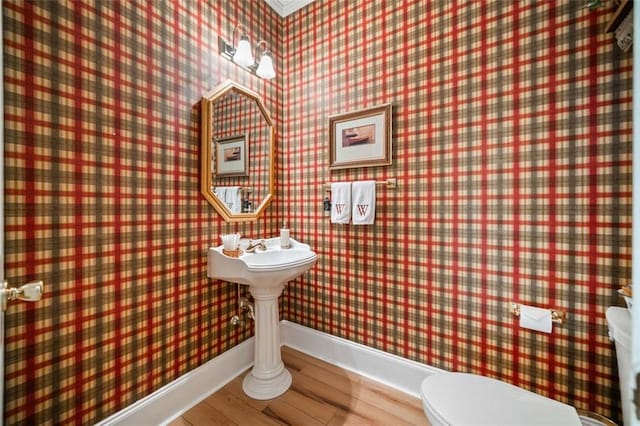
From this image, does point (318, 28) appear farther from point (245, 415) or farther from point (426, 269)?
point (245, 415)

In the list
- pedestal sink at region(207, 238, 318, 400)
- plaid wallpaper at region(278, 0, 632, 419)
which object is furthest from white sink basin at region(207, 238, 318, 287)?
plaid wallpaper at region(278, 0, 632, 419)

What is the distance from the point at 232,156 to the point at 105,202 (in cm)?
74

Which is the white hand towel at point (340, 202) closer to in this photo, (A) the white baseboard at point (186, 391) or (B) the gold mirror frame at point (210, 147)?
(B) the gold mirror frame at point (210, 147)

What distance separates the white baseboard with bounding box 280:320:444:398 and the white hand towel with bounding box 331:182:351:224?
0.84m

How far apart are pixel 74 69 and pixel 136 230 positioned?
A: 724 mm

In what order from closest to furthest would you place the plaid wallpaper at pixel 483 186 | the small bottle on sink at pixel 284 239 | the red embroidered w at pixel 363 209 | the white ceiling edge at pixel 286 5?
the plaid wallpaper at pixel 483 186 < the red embroidered w at pixel 363 209 < the small bottle on sink at pixel 284 239 < the white ceiling edge at pixel 286 5

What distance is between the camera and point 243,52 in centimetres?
177

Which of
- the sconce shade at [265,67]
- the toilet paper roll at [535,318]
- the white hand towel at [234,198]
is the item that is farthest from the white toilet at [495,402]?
the sconce shade at [265,67]

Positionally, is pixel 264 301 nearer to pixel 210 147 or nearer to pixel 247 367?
pixel 247 367

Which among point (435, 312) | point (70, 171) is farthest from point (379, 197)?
point (70, 171)

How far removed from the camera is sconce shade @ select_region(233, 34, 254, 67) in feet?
5.80

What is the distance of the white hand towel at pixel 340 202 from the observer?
1.92m

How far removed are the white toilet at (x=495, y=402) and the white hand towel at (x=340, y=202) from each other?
1021 millimetres

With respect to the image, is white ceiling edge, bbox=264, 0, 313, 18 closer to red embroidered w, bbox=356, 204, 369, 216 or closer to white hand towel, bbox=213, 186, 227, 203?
white hand towel, bbox=213, 186, 227, 203
